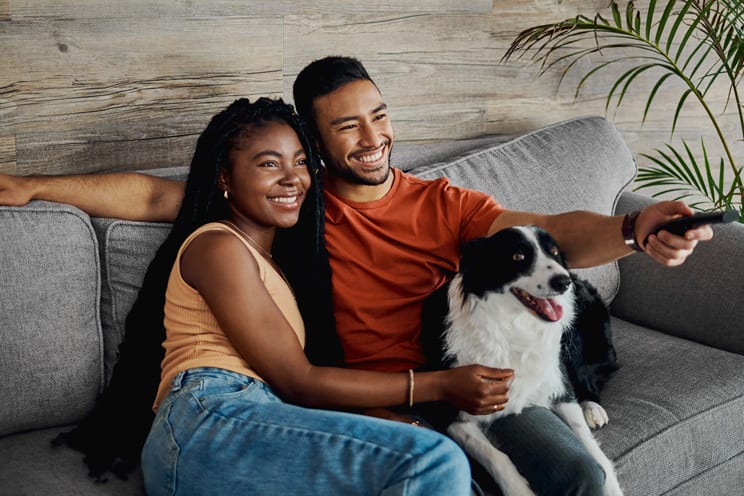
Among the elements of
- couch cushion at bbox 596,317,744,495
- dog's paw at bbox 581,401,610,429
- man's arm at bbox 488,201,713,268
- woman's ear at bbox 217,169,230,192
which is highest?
woman's ear at bbox 217,169,230,192

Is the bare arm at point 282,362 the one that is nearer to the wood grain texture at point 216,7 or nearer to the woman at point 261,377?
the woman at point 261,377

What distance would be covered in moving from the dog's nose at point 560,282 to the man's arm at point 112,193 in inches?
34.5

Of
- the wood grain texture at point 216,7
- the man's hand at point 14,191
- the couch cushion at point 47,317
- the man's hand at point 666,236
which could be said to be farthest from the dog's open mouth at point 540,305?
the wood grain texture at point 216,7

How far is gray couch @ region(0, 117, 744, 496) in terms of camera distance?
6.10 ft

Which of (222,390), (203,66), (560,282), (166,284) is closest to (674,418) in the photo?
(560,282)

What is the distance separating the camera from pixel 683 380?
2225 mm

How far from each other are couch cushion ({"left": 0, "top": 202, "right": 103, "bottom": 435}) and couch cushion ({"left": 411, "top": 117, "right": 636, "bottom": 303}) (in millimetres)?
936

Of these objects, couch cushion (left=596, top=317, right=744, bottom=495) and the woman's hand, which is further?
couch cushion (left=596, top=317, right=744, bottom=495)

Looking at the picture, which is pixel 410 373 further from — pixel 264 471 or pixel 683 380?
pixel 683 380

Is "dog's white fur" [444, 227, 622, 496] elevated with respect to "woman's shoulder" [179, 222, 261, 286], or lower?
lower

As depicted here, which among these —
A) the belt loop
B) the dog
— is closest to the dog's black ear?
the dog

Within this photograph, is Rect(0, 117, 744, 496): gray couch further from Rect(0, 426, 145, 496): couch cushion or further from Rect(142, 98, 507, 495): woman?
Rect(142, 98, 507, 495): woman

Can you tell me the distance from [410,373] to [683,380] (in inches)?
33.3

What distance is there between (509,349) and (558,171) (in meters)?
0.93
